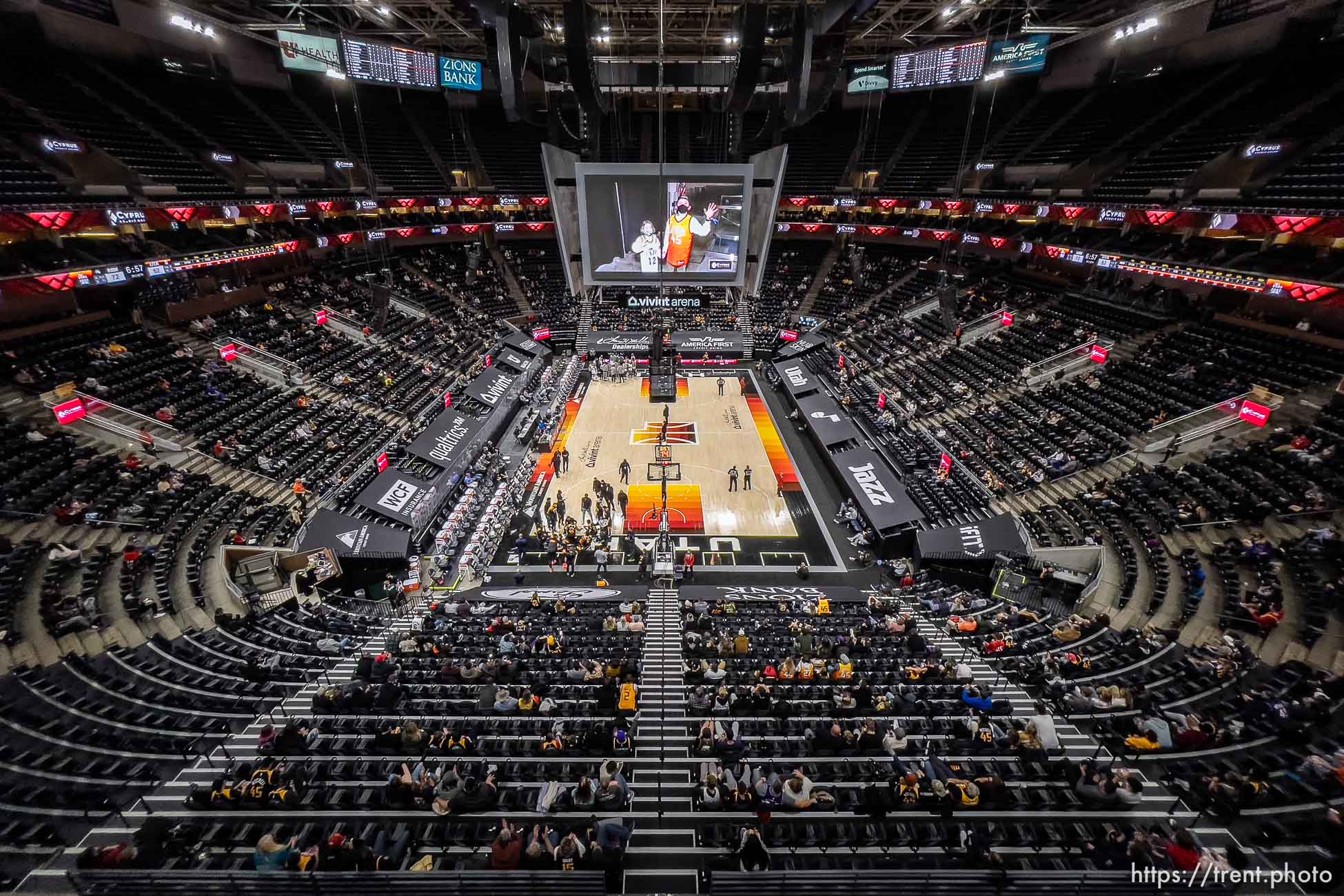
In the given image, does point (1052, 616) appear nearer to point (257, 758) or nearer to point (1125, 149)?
point (257, 758)

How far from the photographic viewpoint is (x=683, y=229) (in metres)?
31.2

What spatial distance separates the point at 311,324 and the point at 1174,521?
1444 inches

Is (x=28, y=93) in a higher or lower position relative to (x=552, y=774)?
higher

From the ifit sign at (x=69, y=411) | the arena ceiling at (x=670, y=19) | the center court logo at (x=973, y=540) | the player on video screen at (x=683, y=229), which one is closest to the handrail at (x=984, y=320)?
the arena ceiling at (x=670, y=19)

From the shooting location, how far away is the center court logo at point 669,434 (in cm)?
2542

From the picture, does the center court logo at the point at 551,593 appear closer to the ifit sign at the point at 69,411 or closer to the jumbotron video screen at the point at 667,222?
the ifit sign at the point at 69,411

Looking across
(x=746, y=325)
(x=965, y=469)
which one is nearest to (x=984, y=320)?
(x=965, y=469)

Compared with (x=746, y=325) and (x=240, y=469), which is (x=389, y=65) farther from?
(x=746, y=325)

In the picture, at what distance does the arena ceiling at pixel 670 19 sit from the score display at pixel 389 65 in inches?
46.0

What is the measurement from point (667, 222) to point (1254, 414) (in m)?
25.4

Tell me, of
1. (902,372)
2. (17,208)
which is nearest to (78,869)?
(17,208)

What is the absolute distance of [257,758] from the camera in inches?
334

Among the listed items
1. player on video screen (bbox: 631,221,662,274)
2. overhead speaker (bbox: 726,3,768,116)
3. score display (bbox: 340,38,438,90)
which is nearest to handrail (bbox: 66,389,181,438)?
score display (bbox: 340,38,438,90)

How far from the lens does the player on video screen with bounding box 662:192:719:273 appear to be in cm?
3067
